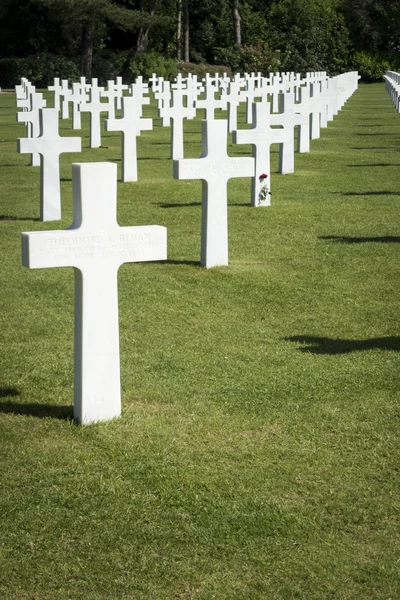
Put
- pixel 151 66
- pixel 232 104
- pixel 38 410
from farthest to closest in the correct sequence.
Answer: pixel 151 66
pixel 232 104
pixel 38 410

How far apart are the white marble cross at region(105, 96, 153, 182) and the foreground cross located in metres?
9.84

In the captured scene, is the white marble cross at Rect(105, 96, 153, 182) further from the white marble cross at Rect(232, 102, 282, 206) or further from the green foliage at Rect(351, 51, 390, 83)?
the green foliage at Rect(351, 51, 390, 83)

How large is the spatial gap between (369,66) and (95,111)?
154ft

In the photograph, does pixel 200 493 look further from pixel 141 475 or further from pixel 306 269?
pixel 306 269

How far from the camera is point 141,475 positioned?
4.69 meters

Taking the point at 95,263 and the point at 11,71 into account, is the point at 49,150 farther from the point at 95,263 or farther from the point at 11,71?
the point at 11,71

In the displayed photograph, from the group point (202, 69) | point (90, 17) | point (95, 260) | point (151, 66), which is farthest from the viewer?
point (151, 66)

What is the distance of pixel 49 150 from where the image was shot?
1166 cm

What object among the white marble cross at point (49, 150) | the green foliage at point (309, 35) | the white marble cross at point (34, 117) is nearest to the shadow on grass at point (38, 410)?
the white marble cross at point (49, 150)

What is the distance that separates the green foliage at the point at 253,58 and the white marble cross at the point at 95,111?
2920 cm

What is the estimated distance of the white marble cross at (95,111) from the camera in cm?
2061

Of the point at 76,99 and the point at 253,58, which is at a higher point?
Answer: the point at 253,58

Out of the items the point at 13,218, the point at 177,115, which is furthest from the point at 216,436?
the point at 177,115

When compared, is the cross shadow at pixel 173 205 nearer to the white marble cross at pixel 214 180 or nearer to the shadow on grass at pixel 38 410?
the white marble cross at pixel 214 180
